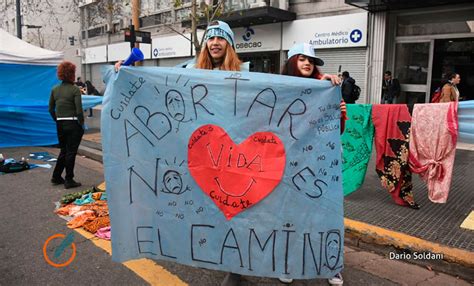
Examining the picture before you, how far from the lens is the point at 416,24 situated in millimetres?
12164

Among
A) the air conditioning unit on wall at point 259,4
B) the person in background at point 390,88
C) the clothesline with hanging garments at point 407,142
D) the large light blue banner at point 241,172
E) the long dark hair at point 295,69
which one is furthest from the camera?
the air conditioning unit on wall at point 259,4

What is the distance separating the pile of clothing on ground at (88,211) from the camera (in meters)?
4.23

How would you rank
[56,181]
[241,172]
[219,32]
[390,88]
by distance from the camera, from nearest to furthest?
[241,172], [219,32], [56,181], [390,88]

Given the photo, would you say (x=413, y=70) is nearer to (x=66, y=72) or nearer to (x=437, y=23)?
(x=437, y=23)

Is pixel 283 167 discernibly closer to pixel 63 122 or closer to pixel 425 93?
pixel 63 122

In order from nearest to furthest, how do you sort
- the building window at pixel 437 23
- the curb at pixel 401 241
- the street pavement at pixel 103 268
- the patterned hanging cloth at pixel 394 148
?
the street pavement at pixel 103 268, the curb at pixel 401 241, the patterned hanging cloth at pixel 394 148, the building window at pixel 437 23

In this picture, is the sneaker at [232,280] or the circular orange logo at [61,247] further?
the circular orange logo at [61,247]

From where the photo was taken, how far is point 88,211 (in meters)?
4.61

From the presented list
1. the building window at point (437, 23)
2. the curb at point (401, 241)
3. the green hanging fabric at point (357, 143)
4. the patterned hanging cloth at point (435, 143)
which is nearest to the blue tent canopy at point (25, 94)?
the green hanging fabric at point (357, 143)

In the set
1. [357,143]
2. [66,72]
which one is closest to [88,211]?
[66,72]

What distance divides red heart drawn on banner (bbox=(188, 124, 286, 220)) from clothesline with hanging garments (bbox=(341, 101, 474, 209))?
92.8 inches

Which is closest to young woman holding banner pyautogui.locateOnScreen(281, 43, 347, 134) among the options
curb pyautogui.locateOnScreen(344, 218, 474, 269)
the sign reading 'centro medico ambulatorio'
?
curb pyautogui.locateOnScreen(344, 218, 474, 269)

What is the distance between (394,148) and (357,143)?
1.47 feet

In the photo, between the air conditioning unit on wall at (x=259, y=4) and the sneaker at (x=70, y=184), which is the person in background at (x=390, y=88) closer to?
the air conditioning unit on wall at (x=259, y=4)
